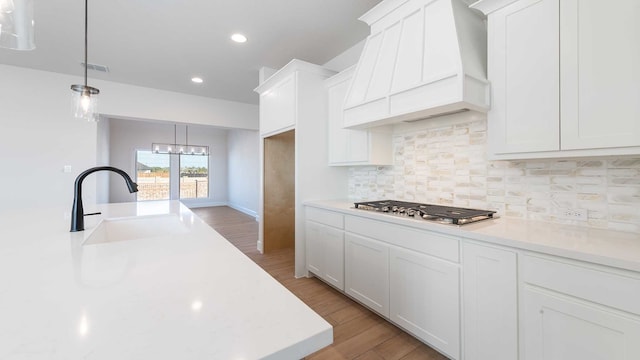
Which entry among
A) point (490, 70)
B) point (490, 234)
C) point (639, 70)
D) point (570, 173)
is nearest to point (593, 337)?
point (490, 234)

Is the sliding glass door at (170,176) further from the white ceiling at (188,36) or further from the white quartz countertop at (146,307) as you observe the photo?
the white quartz countertop at (146,307)

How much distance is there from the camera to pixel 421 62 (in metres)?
1.91

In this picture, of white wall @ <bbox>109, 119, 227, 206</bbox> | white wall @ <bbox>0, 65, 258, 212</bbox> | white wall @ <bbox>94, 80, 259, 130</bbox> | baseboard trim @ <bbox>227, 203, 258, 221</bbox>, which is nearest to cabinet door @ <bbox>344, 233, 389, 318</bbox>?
white wall @ <bbox>94, 80, 259, 130</bbox>

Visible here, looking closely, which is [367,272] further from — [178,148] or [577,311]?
[178,148]

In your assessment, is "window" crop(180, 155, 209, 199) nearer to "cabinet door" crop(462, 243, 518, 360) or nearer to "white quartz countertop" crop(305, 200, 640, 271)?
"white quartz countertop" crop(305, 200, 640, 271)

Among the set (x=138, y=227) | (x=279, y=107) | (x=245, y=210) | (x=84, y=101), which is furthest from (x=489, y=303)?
(x=245, y=210)

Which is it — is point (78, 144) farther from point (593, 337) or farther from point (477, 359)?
point (593, 337)

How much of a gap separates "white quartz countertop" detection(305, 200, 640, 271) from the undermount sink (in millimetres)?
1594

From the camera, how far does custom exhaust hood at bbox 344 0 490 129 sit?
1737 mm

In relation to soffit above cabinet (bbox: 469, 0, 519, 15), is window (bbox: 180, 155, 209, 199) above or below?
below

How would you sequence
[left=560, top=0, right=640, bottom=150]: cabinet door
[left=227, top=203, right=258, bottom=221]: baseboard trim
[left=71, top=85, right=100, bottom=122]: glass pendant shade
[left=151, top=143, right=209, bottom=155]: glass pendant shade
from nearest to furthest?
[left=560, top=0, right=640, bottom=150]: cabinet door
[left=71, top=85, right=100, bottom=122]: glass pendant shade
[left=227, top=203, right=258, bottom=221]: baseboard trim
[left=151, top=143, right=209, bottom=155]: glass pendant shade

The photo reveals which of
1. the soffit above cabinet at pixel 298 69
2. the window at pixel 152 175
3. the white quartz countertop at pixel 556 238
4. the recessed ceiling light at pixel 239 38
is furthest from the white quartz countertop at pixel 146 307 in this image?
the window at pixel 152 175

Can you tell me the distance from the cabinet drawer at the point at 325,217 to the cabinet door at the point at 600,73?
1697mm

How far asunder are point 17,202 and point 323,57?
4.80m
